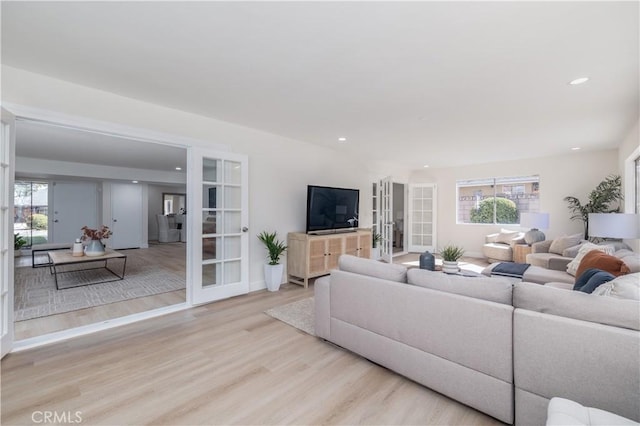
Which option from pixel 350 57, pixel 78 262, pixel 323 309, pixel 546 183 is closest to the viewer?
pixel 350 57

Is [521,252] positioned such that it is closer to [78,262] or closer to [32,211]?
[78,262]

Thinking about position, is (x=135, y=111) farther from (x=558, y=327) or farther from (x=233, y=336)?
(x=558, y=327)

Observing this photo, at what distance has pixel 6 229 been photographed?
239cm

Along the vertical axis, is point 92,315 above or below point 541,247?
below

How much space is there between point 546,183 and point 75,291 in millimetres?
8892

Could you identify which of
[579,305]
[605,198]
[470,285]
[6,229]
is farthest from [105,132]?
[605,198]

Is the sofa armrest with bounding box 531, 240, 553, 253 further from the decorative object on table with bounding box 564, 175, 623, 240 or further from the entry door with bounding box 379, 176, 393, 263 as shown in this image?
the entry door with bounding box 379, 176, 393, 263

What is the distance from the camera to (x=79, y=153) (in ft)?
19.0

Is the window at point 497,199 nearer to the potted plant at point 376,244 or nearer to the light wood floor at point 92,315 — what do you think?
the potted plant at point 376,244

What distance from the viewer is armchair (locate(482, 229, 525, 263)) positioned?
5926 mm

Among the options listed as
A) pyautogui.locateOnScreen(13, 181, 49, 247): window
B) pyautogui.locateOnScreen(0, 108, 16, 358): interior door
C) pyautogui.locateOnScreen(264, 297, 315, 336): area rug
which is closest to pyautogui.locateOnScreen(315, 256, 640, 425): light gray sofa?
pyautogui.locateOnScreen(264, 297, 315, 336): area rug

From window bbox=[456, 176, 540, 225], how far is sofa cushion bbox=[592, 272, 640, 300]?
5729 mm

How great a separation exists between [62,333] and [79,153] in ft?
14.8

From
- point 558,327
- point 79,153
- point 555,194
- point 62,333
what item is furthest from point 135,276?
point 555,194
